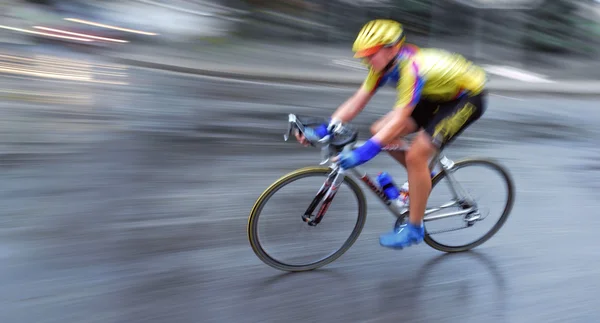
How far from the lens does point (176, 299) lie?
3.70 metres

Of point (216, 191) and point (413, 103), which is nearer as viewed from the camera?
point (413, 103)

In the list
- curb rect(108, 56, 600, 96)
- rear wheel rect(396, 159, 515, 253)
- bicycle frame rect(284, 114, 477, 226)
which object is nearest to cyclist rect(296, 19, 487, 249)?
bicycle frame rect(284, 114, 477, 226)

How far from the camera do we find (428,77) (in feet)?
12.6

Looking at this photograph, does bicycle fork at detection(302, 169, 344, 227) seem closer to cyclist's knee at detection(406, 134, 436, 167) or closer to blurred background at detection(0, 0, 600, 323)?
blurred background at detection(0, 0, 600, 323)

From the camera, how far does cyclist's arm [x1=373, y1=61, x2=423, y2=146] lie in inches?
147

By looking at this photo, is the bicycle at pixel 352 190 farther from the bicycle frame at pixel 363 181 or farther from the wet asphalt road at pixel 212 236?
the wet asphalt road at pixel 212 236

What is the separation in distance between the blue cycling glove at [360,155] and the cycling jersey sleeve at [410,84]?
29 cm

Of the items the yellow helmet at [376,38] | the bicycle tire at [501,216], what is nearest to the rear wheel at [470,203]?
the bicycle tire at [501,216]

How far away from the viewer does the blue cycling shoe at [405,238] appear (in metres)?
4.21

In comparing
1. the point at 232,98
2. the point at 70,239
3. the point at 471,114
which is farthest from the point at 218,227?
the point at 232,98

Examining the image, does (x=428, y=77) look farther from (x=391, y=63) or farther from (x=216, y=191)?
(x=216, y=191)

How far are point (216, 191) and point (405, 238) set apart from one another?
6.47 ft

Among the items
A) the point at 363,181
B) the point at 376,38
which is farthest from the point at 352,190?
the point at 376,38

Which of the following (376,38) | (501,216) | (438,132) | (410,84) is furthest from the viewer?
(501,216)
